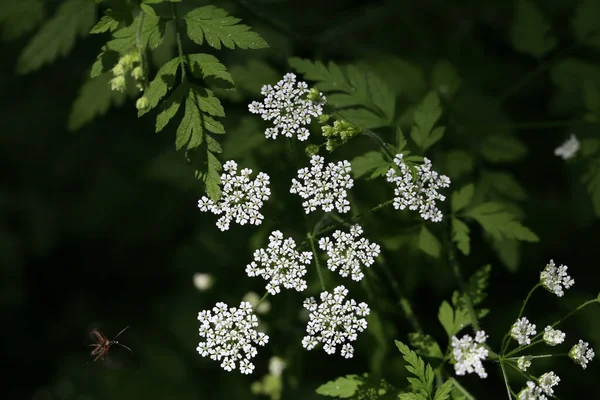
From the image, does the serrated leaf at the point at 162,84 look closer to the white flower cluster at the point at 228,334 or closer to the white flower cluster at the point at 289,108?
the white flower cluster at the point at 289,108

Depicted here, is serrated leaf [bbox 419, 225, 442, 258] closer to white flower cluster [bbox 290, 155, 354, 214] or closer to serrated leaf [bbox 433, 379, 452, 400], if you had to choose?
white flower cluster [bbox 290, 155, 354, 214]

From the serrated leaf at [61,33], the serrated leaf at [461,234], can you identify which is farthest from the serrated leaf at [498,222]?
the serrated leaf at [61,33]

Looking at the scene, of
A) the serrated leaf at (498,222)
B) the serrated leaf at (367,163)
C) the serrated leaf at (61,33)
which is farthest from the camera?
the serrated leaf at (61,33)

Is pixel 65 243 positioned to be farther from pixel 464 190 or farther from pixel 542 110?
pixel 542 110

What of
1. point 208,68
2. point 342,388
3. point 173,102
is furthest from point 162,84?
point 342,388

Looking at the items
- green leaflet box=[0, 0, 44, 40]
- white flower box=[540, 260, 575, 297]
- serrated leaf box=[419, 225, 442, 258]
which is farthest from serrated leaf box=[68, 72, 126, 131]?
white flower box=[540, 260, 575, 297]

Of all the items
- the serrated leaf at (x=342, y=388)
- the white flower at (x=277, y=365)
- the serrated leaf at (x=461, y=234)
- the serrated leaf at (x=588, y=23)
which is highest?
the serrated leaf at (x=588, y=23)

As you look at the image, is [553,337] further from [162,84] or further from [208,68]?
[162,84]
